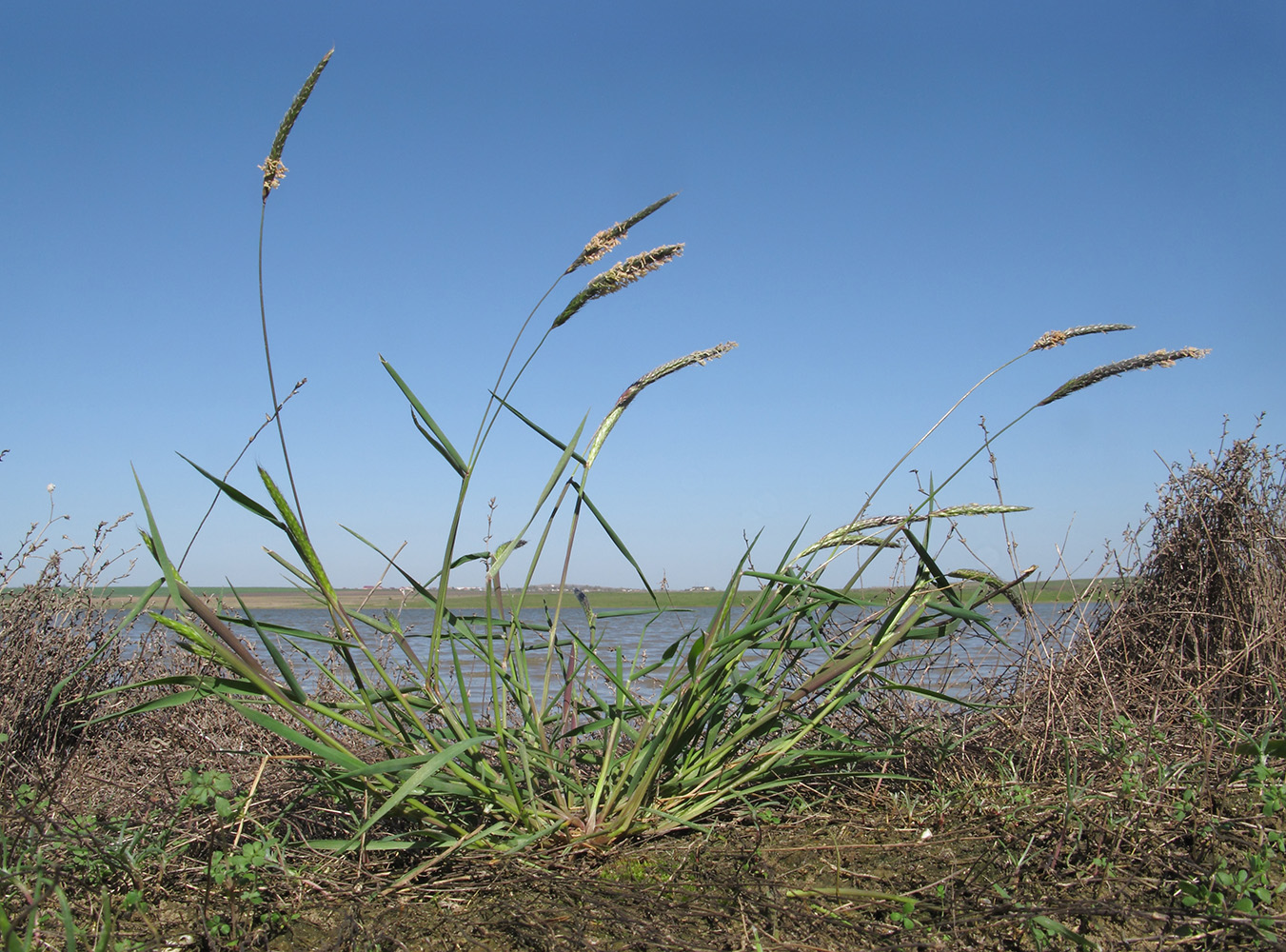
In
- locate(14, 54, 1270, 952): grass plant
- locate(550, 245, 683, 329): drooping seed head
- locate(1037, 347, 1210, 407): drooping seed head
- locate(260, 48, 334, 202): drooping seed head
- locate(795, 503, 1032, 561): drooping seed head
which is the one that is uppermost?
locate(260, 48, 334, 202): drooping seed head

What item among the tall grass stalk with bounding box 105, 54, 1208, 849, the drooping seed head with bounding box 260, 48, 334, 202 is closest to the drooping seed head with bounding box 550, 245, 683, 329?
the tall grass stalk with bounding box 105, 54, 1208, 849

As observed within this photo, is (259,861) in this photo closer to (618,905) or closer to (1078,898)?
(618,905)

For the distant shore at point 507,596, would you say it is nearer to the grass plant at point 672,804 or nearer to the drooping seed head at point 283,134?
the grass plant at point 672,804

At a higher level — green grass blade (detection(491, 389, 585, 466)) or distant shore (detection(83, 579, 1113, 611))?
green grass blade (detection(491, 389, 585, 466))

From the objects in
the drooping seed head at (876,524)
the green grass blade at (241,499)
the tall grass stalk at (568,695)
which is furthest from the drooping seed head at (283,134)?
the drooping seed head at (876,524)

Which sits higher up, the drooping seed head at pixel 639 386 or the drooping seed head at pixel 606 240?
the drooping seed head at pixel 606 240

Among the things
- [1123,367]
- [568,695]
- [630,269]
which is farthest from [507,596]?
[1123,367]

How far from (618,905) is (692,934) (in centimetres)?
A: 19

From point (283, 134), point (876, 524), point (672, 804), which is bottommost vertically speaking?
point (672, 804)

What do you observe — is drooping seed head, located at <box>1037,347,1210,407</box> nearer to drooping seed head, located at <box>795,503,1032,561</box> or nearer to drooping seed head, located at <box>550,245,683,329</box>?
drooping seed head, located at <box>795,503,1032,561</box>

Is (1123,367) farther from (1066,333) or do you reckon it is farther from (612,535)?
(612,535)

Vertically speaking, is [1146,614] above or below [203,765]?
above

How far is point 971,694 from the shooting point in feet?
11.4

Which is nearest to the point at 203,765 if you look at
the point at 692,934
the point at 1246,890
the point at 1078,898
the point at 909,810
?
the point at 692,934
